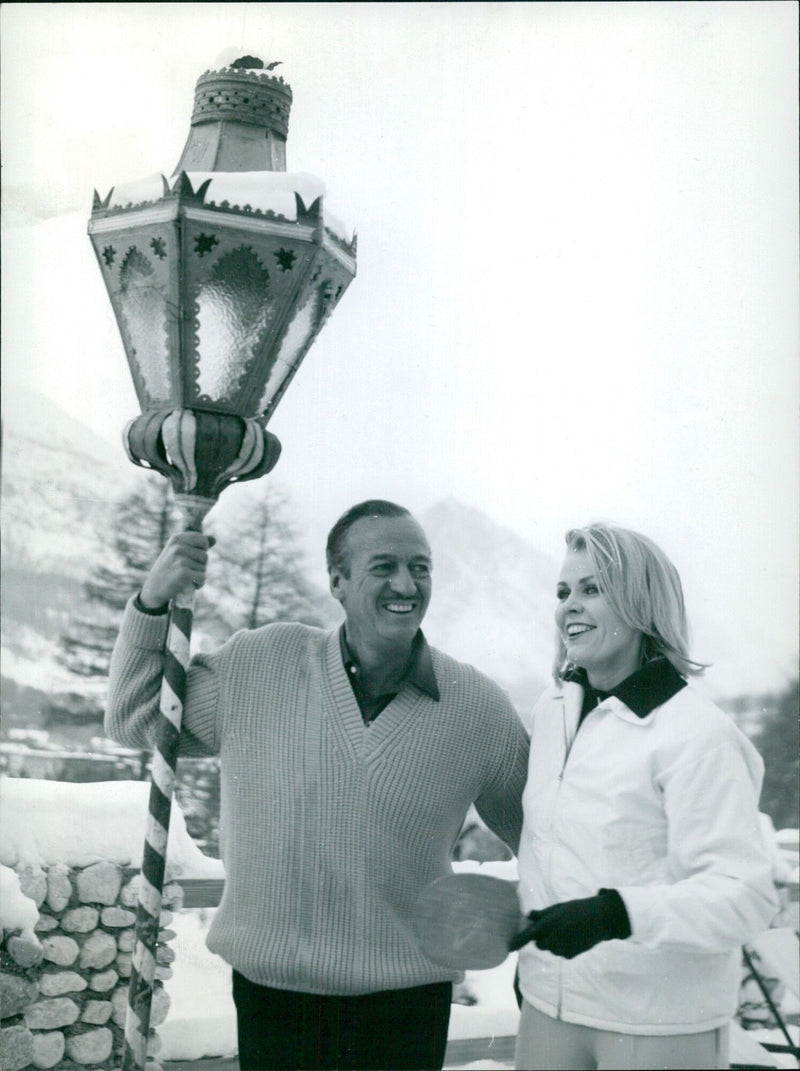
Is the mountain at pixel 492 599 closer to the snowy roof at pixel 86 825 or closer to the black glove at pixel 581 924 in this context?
the snowy roof at pixel 86 825

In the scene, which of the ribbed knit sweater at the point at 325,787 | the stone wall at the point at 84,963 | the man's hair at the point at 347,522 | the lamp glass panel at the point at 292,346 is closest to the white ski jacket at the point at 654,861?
the ribbed knit sweater at the point at 325,787

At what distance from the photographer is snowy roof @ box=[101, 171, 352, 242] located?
2430mm

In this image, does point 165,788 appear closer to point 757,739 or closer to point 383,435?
point 383,435

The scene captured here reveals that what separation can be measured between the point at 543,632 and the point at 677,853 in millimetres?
1494

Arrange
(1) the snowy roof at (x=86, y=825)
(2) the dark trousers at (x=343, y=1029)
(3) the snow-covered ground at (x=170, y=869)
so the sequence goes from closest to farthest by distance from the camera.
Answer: (2) the dark trousers at (x=343, y=1029), (3) the snow-covered ground at (x=170, y=869), (1) the snowy roof at (x=86, y=825)

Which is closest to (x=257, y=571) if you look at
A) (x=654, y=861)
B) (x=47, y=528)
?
(x=47, y=528)

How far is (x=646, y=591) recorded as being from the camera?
2.13 meters

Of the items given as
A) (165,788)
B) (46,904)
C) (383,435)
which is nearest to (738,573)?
(383,435)

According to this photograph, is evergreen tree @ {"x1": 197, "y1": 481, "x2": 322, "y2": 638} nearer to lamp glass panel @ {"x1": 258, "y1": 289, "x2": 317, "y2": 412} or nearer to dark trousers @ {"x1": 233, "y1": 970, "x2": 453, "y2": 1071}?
lamp glass panel @ {"x1": 258, "y1": 289, "x2": 317, "y2": 412}

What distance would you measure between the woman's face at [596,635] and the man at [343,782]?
40 centimetres

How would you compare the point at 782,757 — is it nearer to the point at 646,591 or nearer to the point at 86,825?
the point at 646,591

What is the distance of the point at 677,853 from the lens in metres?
1.93

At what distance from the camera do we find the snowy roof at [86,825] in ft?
11.2

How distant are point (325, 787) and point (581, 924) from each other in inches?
27.6
